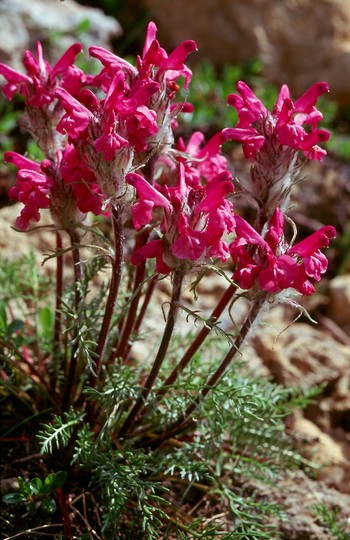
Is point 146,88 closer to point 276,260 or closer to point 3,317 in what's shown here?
point 276,260

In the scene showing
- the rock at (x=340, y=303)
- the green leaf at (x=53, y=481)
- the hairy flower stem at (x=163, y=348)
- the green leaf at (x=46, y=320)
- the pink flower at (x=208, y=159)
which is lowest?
the green leaf at (x=53, y=481)

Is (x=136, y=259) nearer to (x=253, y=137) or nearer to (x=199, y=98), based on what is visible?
(x=253, y=137)

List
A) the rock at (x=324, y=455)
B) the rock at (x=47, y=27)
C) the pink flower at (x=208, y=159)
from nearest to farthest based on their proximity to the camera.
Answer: the pink flower at (x=208, y=159) < the rock at (x=324, y=455) < the rock at (x=47, y=27)

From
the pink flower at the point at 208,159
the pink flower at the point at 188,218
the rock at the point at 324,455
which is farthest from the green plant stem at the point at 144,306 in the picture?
the rock at the point at 324,455

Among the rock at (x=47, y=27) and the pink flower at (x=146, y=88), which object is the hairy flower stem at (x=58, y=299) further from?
the rock at (x=47, y=27)

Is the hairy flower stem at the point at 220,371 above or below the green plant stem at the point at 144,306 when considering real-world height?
below

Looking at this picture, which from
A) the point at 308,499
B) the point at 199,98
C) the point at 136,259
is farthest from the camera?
the point at 199,98

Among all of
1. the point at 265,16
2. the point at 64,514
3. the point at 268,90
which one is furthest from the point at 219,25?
the point at 64,514
